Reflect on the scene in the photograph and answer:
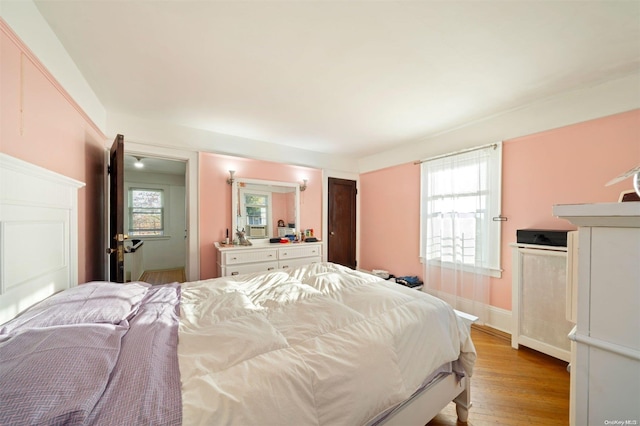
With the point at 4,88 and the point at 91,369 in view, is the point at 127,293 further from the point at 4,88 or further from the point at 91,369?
the point at 4,88

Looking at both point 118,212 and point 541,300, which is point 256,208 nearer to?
point 118,212

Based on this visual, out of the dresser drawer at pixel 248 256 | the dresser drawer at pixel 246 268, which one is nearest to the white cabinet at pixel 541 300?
the dresser drawer at pixel 246 268

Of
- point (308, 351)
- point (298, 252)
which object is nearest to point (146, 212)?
point (298, 252)

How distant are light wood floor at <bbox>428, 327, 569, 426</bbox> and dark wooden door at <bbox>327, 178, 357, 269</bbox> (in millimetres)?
2599

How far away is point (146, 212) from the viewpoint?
5.43m

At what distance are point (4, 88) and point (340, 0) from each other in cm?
171

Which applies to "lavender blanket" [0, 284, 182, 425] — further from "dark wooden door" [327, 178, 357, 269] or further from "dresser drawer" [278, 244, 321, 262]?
"dark wooden door" [327, 178, 357, 269]

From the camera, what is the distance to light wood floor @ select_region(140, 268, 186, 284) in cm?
456

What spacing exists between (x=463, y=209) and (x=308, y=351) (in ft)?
9.47

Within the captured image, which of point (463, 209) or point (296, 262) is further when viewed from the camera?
point (296, 262)

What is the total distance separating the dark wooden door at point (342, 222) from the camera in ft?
14.6

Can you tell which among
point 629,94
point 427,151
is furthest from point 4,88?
point 629,94

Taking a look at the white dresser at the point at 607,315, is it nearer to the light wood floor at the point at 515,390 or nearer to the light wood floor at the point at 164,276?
the light wood floor at the point at 515,390

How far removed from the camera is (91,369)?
27.3 inches
